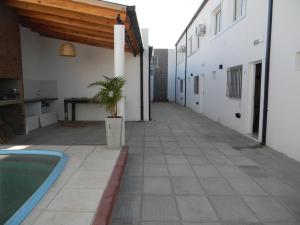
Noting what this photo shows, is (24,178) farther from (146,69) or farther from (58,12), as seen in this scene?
(146,69)

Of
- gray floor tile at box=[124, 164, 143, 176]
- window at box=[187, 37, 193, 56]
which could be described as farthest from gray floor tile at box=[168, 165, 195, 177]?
window at box=[187, 37, 193, 56]

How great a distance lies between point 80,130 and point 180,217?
598 cm

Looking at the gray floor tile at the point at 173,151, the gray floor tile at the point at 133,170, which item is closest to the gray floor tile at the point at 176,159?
the gray floor tile at the point at 173,151

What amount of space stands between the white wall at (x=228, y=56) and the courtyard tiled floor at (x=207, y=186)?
193cm

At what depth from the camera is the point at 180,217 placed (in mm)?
2951

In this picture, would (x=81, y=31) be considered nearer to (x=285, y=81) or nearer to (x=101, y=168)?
(x=101, y=168)

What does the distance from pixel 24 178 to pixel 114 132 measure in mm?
1793

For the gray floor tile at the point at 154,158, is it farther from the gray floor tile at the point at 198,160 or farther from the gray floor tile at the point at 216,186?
the gray floor tile at the point at 216,186

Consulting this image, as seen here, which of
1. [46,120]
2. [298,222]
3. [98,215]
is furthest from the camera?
[46,120]

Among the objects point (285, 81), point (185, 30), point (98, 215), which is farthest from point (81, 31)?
point (185, 30)

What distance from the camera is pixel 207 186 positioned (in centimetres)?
385

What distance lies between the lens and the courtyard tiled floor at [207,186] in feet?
9.77

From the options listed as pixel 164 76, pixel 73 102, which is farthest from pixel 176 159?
pixel 164 76

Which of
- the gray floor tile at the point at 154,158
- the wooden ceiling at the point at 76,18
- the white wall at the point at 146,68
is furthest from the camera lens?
the white wall at the point at 146,68
